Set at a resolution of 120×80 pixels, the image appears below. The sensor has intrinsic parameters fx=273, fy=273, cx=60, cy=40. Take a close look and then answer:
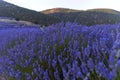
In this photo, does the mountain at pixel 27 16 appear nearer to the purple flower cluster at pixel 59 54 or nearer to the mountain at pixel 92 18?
the mountain at pixel 92 18

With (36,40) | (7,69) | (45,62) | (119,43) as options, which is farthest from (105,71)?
(36,40)

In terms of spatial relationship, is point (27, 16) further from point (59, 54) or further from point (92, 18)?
point (59, 54)

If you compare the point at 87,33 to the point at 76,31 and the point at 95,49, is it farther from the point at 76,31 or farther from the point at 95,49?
the point at 95,49

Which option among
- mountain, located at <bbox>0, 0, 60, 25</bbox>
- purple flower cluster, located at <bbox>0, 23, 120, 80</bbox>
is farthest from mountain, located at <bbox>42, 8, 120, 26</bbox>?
purple flower cluster, located at <bbox>0, 23, 120, 80</bbox>

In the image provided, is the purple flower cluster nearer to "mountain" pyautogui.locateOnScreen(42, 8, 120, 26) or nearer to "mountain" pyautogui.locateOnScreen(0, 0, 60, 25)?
"mountain" pyautogui.locateOnScreen(0, 0, 60, 25)

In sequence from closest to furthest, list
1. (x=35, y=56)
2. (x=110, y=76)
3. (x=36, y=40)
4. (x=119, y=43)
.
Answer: (x=110, y=76) → (x=119, y=43) → (x=35, y=56) → (x=36, y=40)

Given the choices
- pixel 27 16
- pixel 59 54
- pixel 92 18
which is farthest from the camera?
pixel 92 18

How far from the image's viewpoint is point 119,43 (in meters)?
1.42

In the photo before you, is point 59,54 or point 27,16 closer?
point 59,54

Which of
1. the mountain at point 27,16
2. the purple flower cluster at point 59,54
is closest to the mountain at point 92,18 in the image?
the mountain at point 27,16

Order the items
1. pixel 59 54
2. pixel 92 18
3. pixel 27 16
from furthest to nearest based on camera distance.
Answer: pixel 92 18
pixel 27 16
pixel 59 54

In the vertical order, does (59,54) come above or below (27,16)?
above

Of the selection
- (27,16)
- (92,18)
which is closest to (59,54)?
(27,16)

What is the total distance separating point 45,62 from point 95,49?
0.53m
